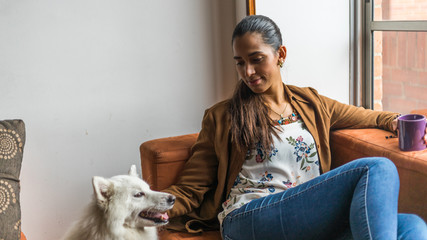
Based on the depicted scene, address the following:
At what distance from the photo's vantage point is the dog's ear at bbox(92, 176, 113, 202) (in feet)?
4.75

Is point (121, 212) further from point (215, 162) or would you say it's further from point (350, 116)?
point (350, 116)

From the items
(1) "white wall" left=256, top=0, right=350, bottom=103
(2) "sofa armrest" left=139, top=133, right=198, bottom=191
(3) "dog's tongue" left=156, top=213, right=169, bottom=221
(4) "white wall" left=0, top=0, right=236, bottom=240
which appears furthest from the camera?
(1) "white wall" left=256, top=0, right=350, bottom=103

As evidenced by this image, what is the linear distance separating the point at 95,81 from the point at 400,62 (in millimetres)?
1534

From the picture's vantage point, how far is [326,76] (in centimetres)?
258

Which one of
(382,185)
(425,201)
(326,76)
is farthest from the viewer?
(326,76)

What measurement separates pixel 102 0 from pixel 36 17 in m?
0.32

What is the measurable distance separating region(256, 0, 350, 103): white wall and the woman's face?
2.11ft

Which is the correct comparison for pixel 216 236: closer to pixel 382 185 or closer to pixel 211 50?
pixel 382 185

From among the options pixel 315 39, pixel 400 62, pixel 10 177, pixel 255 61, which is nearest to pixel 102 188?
pixel 10 177

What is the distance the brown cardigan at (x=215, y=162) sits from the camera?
184cm

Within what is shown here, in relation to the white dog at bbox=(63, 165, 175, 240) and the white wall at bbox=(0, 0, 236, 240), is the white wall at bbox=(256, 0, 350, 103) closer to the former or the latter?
the white wall at bbox=(0, 0, 236, 240)

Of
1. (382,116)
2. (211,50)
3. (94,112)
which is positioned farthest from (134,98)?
(382,116)

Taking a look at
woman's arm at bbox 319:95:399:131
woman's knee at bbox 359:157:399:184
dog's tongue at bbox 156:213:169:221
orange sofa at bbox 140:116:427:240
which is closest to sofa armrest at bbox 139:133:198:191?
orange sofa at bbox 140:116:427:240

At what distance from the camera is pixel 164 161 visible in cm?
194
